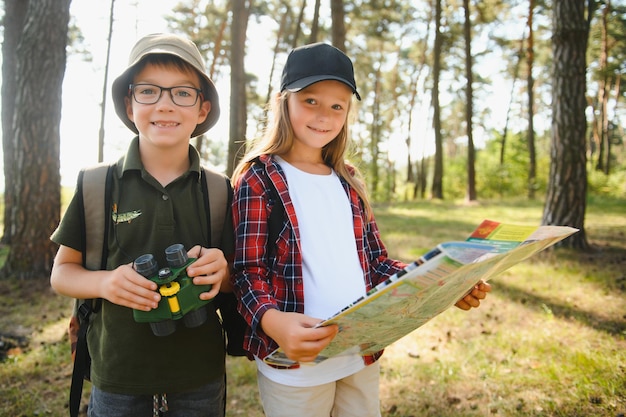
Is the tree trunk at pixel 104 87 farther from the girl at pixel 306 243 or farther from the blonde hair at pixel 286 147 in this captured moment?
the girl at pixel 306 243

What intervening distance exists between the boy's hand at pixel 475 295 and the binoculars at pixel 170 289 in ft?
3.37

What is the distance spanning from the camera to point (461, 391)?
108 inches

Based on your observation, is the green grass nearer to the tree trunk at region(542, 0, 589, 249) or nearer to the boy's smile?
the tree trunk at region(542, 0, 589, 249)

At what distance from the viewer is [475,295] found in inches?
62.5

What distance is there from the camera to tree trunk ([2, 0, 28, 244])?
657 cm

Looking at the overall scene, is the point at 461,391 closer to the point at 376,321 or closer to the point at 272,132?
the point at 376,321

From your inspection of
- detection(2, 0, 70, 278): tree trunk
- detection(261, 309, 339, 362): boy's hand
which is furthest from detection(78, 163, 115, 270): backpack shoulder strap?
detection(2, 0, 70, 278): tree trunk

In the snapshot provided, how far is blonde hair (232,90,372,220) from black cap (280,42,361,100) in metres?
0.08

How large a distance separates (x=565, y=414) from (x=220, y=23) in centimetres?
1561

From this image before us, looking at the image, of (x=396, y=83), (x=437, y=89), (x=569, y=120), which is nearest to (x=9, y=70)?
(x=569, y=120)

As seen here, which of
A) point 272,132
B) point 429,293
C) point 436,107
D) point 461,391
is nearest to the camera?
point 429,293

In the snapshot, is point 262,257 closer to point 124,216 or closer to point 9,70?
point 124,216

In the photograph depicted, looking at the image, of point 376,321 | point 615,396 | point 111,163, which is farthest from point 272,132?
point 615,396

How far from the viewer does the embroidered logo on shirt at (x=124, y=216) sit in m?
1.48
